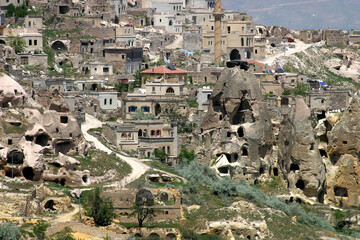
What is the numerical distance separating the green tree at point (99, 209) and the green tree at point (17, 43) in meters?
51.1

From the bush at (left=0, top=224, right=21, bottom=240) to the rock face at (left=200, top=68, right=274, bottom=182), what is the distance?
122ft

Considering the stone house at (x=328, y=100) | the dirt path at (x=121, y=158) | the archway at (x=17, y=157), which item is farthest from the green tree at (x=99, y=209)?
the stone house at (x=328, y=100)

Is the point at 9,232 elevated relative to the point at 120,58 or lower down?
lower down

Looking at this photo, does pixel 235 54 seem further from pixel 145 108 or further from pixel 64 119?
pixel 64 119

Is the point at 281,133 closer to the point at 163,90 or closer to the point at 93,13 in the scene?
the point at 163,90

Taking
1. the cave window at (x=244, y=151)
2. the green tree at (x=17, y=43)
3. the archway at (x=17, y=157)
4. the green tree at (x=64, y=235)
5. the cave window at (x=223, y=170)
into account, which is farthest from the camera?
the green tree at (x=17, y=43)

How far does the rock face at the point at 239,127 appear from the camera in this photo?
335ft

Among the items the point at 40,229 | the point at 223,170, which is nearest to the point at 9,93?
the point at 223,170

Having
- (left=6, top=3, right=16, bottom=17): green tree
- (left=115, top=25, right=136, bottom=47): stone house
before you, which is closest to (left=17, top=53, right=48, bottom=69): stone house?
(left=115, top=25, right=136, bottom=47): stone house

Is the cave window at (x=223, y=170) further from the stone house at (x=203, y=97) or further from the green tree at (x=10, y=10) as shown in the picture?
the green tree at (x=10, y=10)

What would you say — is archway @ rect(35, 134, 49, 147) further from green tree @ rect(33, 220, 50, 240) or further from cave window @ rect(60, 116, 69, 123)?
green tree @ rect(33, 220, 50, 240)

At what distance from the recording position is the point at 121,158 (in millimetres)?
91625

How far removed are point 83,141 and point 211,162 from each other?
16775 mm

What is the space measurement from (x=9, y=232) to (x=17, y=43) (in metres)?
62.1
